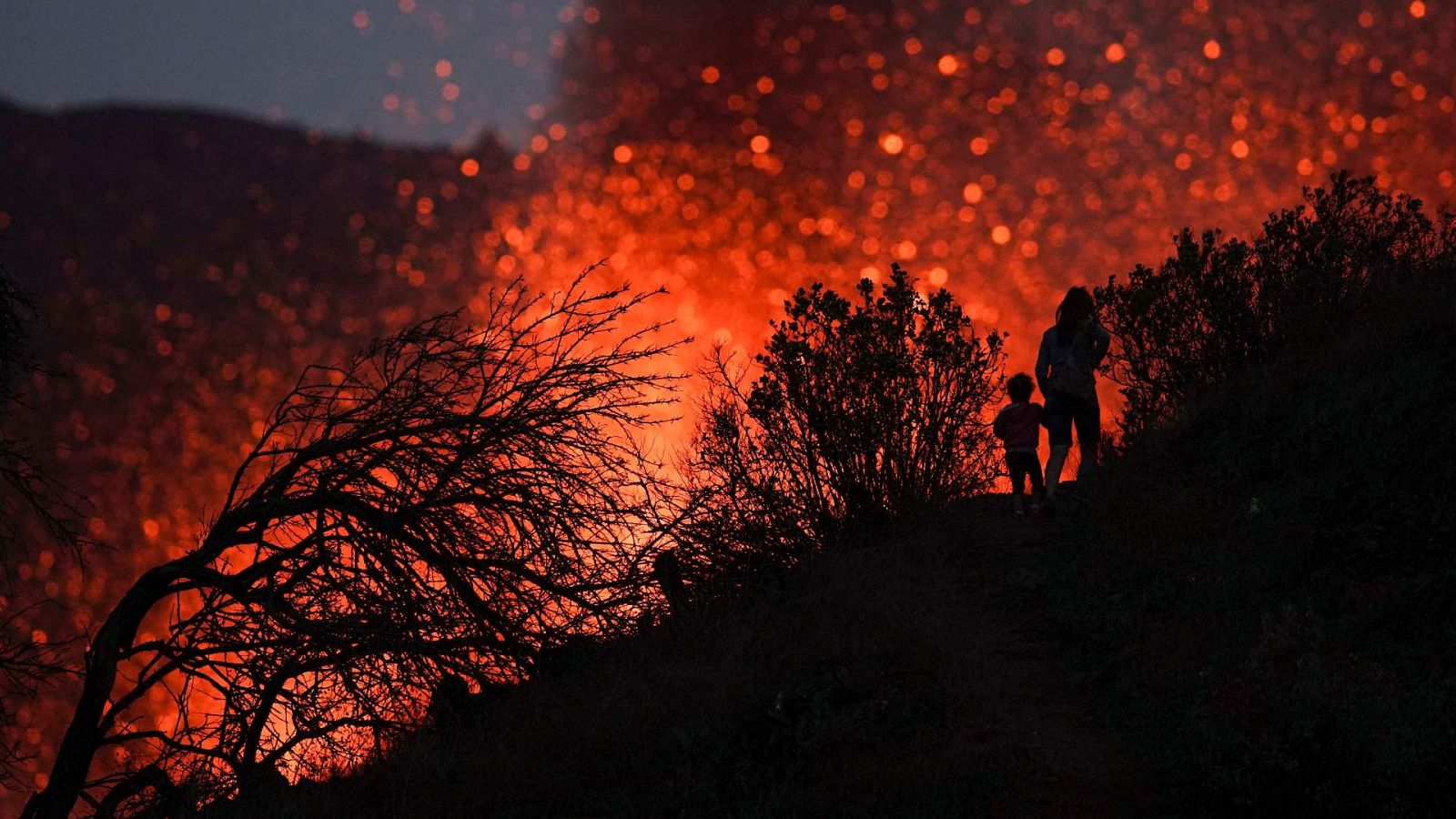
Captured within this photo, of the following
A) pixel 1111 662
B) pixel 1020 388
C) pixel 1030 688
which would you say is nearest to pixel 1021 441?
pixel 1020 388

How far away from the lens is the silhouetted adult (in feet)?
35.4

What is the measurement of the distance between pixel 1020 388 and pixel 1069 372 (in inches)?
53.3

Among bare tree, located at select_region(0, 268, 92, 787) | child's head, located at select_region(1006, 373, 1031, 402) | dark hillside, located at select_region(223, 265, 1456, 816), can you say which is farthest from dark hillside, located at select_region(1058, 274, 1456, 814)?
bare tree, located at select_region(0, 268, 92, 787)

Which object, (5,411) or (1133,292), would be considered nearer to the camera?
(5,411)

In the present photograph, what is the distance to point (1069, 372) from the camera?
35.3 feet

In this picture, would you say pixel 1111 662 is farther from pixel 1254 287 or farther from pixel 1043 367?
pixel 1254 287

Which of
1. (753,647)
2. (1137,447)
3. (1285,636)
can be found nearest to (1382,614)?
(1285,636)

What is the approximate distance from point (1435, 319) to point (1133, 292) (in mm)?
4587

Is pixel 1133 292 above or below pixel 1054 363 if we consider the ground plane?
above

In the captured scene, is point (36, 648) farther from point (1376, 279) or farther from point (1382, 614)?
point (1376, 279)

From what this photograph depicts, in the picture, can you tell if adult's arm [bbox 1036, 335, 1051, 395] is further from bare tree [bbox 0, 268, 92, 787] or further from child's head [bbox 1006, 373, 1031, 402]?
bare tree [bbox 0, 268, 92, 787]

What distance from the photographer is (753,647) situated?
8367 mm

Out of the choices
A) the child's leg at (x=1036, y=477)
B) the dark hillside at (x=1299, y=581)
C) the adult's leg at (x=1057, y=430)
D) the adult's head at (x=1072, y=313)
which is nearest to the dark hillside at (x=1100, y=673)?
the dark hillside at (x=1299, y=581)

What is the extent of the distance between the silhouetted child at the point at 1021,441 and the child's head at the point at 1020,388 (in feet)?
0.97
